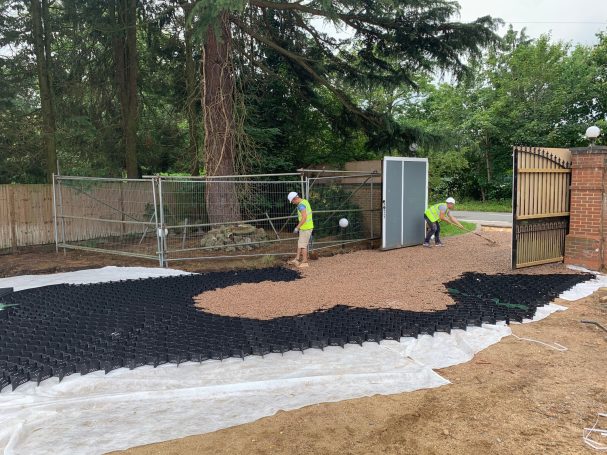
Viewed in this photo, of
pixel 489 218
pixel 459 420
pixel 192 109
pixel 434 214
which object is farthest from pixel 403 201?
pixel 489 218

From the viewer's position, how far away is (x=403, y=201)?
40.6 ft

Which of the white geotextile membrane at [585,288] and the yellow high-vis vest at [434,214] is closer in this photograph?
the white geotextile membrane at [585,288]

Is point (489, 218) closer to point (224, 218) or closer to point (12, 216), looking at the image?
point (224, 218)

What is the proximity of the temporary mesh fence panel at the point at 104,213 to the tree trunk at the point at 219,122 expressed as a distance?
1.72 metres

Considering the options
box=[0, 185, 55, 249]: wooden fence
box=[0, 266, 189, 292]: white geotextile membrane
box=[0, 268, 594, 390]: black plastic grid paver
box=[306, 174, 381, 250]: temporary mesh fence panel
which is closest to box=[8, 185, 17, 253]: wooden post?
box=[0, 185, 55, 249]: wooden fence

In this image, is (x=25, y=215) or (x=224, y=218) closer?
(x=224, y=218)

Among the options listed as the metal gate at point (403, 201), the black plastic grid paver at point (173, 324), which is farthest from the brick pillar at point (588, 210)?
the metal gate at point (403, 201)

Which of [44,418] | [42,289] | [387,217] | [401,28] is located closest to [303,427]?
[44,418]

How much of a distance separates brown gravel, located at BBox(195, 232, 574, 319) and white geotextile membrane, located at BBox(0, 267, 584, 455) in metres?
1.62

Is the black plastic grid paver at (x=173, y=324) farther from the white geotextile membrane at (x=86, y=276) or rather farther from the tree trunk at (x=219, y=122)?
the tree trunk at (x=219, y=122)

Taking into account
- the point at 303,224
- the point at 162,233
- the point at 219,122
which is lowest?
the point at 162,233

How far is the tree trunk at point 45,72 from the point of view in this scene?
1286cm

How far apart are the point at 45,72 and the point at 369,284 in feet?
36.8

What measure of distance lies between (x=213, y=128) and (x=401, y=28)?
5.60 m
